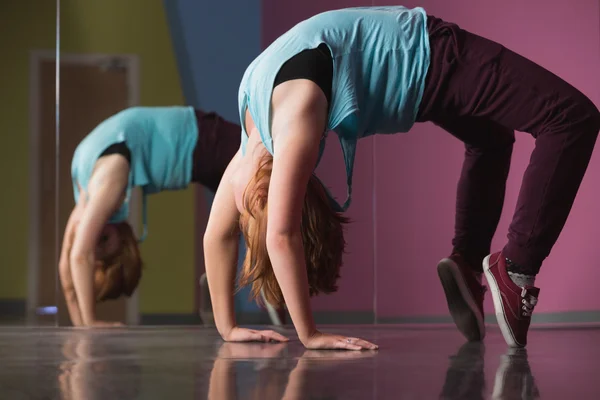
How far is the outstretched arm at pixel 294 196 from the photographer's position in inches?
54.2

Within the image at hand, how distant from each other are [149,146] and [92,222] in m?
0.31

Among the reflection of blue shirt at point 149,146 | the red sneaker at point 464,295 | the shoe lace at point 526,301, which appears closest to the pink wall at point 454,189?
the reflection of blue shirt at point 149,146

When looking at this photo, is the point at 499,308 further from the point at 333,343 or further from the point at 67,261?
the point at 67,261

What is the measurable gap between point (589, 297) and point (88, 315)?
5.11 ft

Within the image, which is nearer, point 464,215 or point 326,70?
point 326,70

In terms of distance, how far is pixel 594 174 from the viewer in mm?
2629

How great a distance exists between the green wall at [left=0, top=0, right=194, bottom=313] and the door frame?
0.02 meters

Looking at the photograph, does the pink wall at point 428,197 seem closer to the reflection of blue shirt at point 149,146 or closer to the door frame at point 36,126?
the reflection of blue shirt at point 149,146

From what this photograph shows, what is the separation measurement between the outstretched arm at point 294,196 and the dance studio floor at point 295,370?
0.09m

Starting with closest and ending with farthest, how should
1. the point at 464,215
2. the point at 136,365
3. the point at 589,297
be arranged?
the point at 136,365
the point at 464,215
the point at 589,297

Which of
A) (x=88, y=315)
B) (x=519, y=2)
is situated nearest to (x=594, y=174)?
(x=519, y=2)

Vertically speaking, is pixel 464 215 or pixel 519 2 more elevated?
pixel 519 2

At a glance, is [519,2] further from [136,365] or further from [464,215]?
[136,365]

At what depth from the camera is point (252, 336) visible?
1.70 metres
